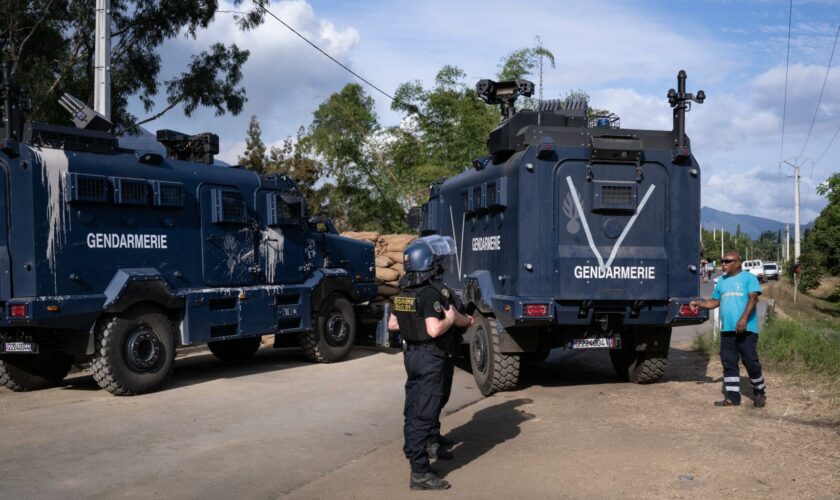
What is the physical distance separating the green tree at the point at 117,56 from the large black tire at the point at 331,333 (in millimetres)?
8187

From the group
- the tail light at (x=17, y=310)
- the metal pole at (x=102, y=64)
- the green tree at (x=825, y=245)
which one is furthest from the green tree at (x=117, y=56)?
the green tree at (x=825, y=245)

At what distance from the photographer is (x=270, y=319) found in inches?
443

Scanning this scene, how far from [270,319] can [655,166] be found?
568 centimetres

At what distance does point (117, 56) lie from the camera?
65.3 ft

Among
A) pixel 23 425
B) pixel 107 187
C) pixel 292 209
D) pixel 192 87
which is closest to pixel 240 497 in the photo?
pixel 23 425

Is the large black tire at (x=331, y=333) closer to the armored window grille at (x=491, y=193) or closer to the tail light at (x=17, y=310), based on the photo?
the armored window grille at (x=491, y=193)

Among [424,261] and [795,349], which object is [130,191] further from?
[795,349]

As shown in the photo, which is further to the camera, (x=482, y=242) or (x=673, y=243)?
(x=482, y=242)

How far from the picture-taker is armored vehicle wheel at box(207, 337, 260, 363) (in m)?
12.8

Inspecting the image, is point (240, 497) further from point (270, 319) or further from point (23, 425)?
point (270, 319)

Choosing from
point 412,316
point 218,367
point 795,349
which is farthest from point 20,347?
point 795,349

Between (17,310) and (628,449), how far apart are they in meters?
6.49

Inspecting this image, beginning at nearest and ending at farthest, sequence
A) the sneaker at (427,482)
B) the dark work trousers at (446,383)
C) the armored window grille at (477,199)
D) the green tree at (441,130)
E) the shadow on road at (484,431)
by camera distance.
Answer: the sneaker at (427,482), the dark work trousers at (446,383), the shadow on road at (484,431), the armored window grille at (477,199), the green tree at (441,130)

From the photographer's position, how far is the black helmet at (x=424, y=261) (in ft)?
19.2
